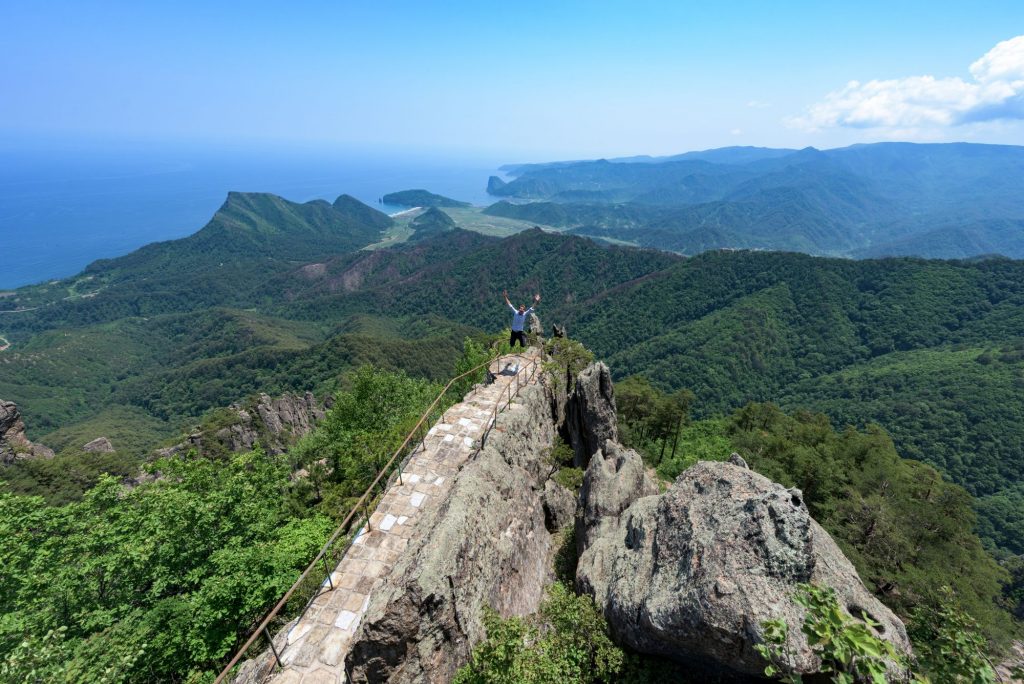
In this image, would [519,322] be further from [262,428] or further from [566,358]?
[262,428]

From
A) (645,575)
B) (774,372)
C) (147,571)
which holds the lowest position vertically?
(774,372)

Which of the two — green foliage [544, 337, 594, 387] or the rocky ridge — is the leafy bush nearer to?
the rocky ridge

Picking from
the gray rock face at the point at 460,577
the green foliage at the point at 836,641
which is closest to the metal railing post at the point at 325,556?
the gray rock face at the point at 460,577

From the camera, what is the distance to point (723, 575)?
10375 millimetres

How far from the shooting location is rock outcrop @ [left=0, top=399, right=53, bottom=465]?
173 feet

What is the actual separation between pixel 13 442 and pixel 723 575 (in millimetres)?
86989

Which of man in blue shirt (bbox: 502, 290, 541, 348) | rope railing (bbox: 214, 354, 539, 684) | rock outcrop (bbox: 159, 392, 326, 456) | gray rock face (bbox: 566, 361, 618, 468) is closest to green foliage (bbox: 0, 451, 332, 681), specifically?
rope railing (bbox: 214, 354, 539, 684)

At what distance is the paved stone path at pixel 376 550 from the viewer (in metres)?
10.2

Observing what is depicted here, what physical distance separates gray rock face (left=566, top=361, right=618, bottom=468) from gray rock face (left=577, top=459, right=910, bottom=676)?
38.1 ft

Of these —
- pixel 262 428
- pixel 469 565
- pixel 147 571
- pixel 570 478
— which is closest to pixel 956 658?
pixel 469 565

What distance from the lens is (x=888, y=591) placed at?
2381 centimetres

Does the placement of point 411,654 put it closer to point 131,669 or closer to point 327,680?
point 327,680

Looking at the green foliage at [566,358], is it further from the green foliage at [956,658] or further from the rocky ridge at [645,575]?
the green foliage at [956,658]

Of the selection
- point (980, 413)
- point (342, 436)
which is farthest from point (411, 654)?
point (980, 413)
